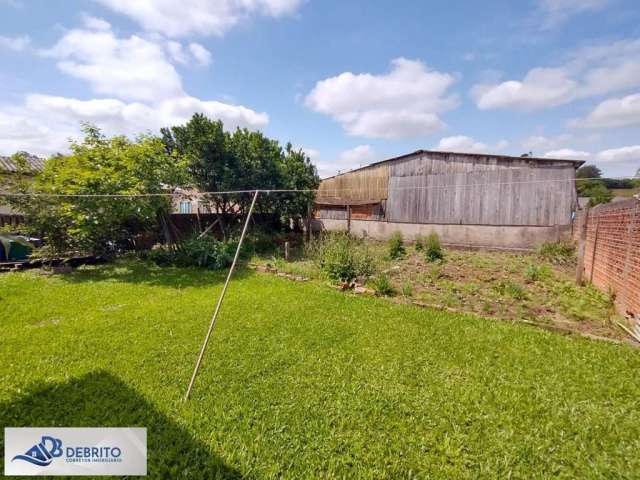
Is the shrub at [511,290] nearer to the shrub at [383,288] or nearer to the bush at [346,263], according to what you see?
the shrub at [383,288]

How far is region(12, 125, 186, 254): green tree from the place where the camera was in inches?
259

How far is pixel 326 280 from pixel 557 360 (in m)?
4.15

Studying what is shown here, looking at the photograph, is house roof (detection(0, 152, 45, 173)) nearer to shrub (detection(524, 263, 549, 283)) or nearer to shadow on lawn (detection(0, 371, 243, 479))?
shadow on lawn (detection(0, 371, 243, 479))

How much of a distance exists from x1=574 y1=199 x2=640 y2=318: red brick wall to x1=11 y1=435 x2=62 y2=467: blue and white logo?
6.18 meters

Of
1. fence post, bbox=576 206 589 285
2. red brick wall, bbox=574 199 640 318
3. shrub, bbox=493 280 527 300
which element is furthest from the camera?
fence post, bbox=576 206 589 285

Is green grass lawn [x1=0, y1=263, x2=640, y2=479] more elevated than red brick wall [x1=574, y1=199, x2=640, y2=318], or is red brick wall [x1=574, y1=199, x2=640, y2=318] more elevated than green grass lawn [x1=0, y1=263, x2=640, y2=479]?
red brick wall [x1=574, y1=199, x2=640, y2=318]

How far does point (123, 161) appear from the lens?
7113mm

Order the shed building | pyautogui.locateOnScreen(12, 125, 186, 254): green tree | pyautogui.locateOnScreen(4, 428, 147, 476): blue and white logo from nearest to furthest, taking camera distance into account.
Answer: pyautogui.locateOnScreen(4, 428, 147, 476): blue and white logo < pyautogui.locateOnScreen(12, 125, 186, 254): green tree < the shed building

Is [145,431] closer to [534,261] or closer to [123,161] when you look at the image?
[123,161]

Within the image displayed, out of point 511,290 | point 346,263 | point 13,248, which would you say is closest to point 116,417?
point 346,263

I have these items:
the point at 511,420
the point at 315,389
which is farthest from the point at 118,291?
the point at 511,420

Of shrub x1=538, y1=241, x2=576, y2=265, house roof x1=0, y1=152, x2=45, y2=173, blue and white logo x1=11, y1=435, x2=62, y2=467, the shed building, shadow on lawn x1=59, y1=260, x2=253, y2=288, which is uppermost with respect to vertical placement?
house roof x1=0, y1=152, x2=45, y2=173

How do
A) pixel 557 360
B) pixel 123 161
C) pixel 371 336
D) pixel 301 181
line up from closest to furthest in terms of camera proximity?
pixel 557 360 → pixel 371 336 → pixel 123 161 → pixel 301 181

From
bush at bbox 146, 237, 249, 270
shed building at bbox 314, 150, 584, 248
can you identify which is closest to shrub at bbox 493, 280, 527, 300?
shed building at bbox 314, 150, 584, 248
